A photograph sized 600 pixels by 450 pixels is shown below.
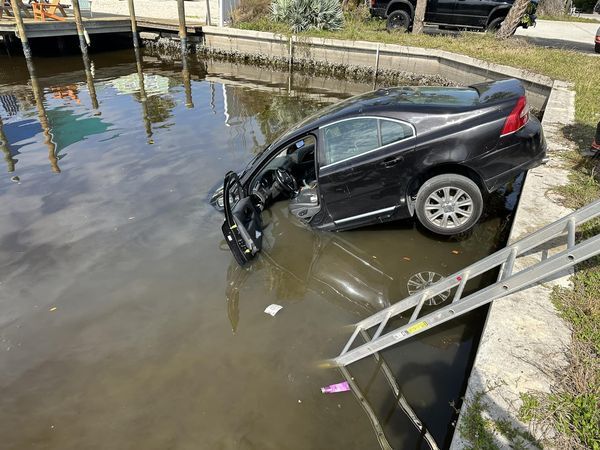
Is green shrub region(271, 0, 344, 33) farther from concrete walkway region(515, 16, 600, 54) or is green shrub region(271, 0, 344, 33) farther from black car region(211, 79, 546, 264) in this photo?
black car region(211, 79, 546, 264)

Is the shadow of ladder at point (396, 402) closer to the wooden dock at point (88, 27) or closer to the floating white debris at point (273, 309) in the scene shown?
the floating white debris at point (273, 309)

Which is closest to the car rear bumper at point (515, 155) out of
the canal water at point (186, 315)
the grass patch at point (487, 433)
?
the canal water at point (186, 315)

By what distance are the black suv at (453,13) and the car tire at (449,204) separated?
1413 centimetres

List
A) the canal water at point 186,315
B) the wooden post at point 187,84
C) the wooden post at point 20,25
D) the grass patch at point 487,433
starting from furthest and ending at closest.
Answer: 1. the wooden post at point 20,25
2. the wooden post at point 187,84
3. the canal water at point 186,315
4. the grass patch at point 487,433

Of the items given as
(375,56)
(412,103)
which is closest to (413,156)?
(412,103)

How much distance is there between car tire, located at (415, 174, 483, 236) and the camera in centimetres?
486

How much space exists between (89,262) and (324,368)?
322 centimetres

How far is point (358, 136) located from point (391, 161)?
0.50 metres

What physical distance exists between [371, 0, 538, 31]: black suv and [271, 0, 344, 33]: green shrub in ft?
5.36

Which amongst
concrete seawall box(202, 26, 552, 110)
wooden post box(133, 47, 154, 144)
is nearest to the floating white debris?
wooden post box(133, 47, 154, 144)

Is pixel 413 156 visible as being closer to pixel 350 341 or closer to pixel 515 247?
pixel 515 247

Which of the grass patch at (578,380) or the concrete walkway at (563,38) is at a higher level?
the concrete walkway at (563,38)

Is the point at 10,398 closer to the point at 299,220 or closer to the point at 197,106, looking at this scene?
the point at 299,220

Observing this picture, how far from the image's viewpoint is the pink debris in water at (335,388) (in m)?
3.47
